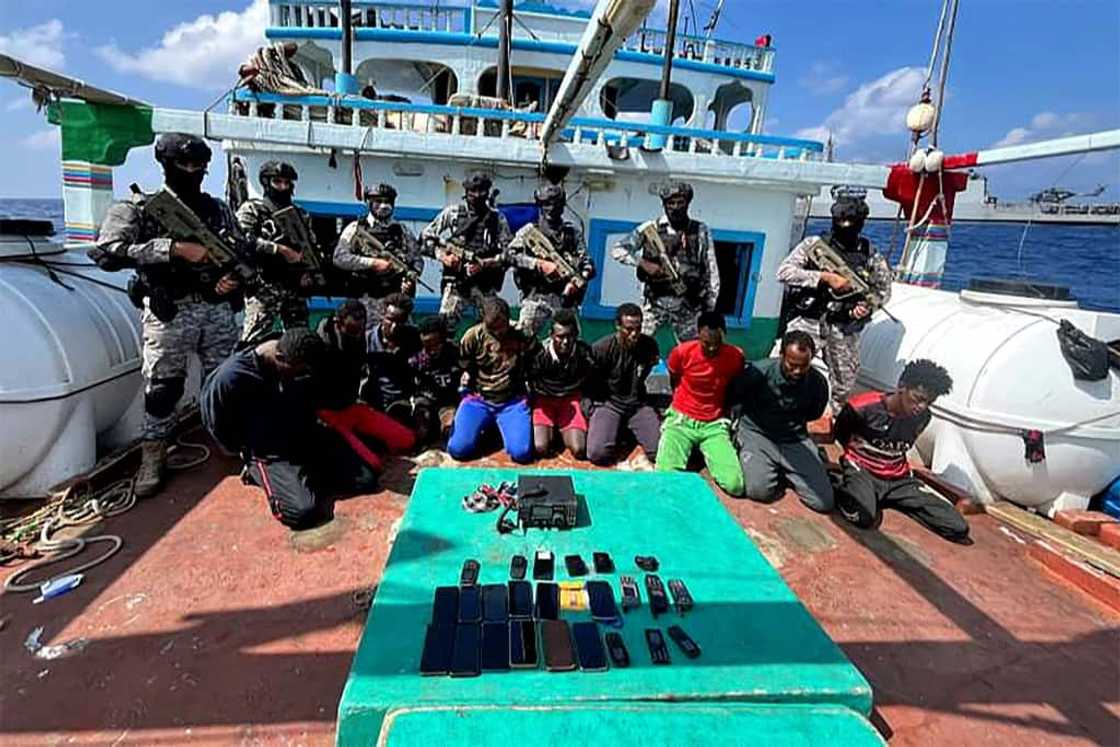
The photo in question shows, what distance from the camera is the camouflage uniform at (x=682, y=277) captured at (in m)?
5.29

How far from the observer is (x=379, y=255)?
17.7 feet

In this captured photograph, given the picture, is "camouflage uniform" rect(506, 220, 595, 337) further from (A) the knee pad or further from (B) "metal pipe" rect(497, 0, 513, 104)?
(A) the knee pad

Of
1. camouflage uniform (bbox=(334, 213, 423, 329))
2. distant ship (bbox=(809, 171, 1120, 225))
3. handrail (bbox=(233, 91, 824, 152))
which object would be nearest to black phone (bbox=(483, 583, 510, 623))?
camouflage uniform (bbox=(334, 213, 423, 329))

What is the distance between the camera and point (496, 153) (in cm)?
618

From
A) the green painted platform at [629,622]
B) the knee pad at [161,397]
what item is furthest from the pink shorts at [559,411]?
the knee pad at [161,397]

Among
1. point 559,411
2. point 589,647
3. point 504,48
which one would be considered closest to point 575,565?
point 589,647

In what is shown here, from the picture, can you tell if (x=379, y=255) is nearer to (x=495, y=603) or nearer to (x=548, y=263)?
(x=548, y=263)

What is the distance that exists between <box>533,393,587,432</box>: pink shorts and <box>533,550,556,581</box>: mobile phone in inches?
97.2

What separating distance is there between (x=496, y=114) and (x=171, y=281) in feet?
12.0

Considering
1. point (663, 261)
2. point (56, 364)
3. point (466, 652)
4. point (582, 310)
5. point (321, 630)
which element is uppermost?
point (663, 261)

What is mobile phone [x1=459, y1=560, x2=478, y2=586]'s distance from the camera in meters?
2.35

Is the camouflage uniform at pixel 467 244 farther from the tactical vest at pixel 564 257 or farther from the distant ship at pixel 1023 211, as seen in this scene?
the distant ship at pixel 1023 211

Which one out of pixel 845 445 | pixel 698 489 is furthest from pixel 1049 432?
pixel 698 489

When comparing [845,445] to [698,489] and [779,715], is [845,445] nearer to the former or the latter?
[698,489]
